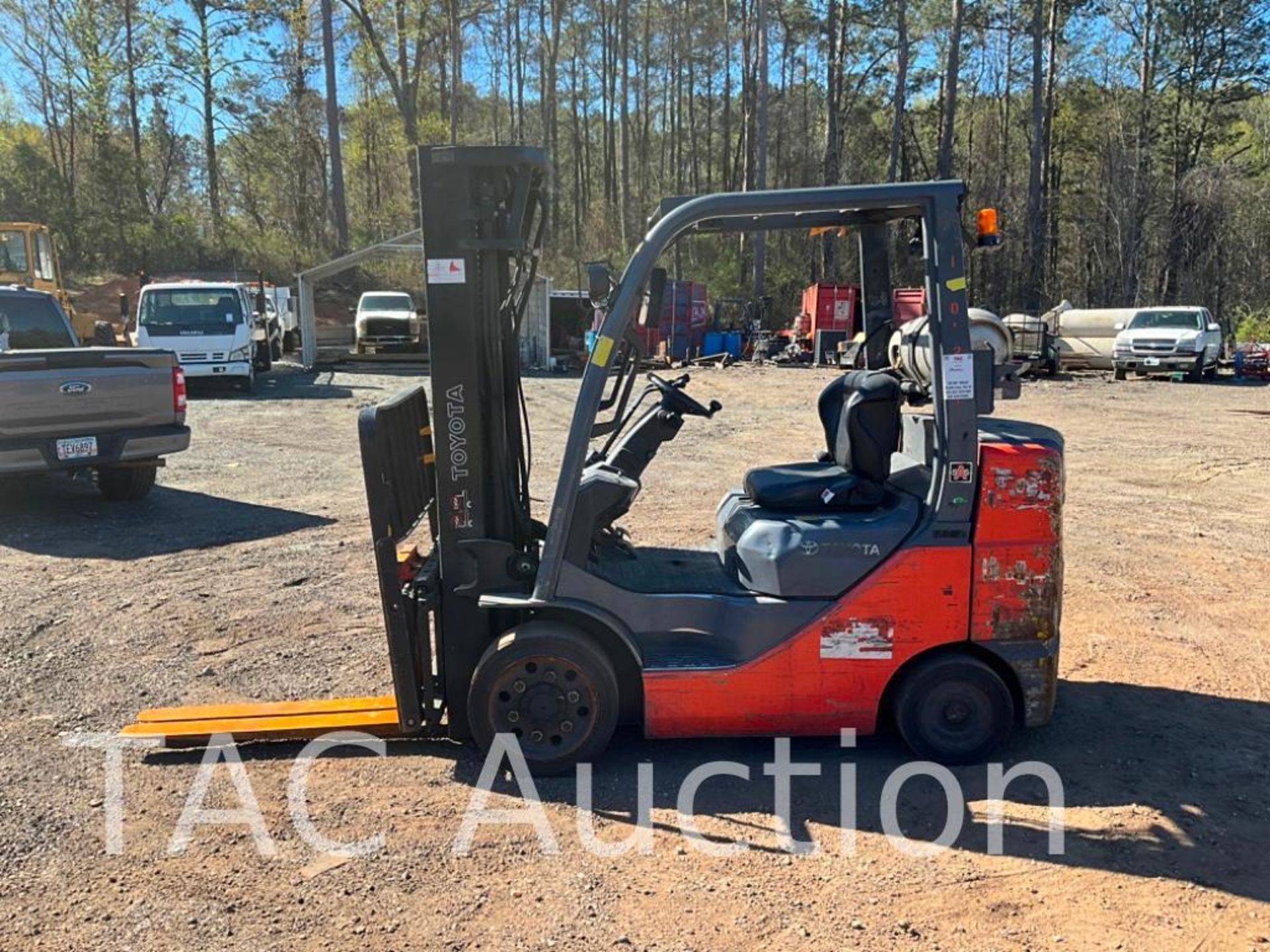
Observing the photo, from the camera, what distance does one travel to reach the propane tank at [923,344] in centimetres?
432

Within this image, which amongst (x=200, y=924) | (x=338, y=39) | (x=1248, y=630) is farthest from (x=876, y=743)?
(x=338, y=39)

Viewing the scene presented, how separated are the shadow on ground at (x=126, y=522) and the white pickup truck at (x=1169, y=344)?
2431cm

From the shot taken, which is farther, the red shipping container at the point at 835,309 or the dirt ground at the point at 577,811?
the red shipping container at the point at 835,309

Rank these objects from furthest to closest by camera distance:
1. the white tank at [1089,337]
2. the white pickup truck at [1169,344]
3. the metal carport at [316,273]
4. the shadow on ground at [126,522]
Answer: the white tank at [1089,337] → the white pickup truck at [1169,344] → the metal carport at [316,273] → the shadow on ground at [126,522]

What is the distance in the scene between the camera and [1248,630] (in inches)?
248

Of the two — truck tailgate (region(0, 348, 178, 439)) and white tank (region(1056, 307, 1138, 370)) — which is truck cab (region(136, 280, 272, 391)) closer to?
truck tailgate (region(0, 348, 178, 439))

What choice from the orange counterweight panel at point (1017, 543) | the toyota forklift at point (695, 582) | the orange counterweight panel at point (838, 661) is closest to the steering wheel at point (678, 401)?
the toyota forklift at point (695, 582)

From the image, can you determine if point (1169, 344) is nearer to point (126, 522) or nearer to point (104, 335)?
point (126, 522)

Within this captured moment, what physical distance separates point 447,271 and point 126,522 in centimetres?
664

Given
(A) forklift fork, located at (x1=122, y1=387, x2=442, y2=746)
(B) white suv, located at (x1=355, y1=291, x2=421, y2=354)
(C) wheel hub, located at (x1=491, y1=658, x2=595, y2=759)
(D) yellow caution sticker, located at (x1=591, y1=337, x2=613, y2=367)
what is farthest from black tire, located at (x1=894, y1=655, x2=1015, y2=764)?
(B) white suv, located at (x1=355, y1=291, x2=421, y2=354)

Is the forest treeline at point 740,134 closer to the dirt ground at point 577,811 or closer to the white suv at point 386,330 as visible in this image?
the white suv at point 386,330

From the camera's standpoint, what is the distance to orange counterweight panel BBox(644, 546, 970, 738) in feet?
13.7

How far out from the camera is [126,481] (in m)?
10.0

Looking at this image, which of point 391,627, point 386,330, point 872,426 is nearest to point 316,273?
point 386,330
